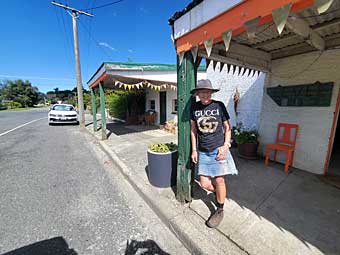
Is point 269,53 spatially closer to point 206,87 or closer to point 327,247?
point 206,87

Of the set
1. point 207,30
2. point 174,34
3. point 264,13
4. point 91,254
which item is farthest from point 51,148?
point 264,13

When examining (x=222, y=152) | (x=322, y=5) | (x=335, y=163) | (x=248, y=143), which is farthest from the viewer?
(x=248, y=143)

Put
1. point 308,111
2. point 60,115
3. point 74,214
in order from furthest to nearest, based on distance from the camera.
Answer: point 60,115 → point 308,111 → point 74,214

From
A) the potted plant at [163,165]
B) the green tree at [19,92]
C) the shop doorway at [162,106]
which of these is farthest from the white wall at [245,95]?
the green tree at [19,92]

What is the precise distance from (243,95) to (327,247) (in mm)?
4113

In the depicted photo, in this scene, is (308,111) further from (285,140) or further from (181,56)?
(181,56)

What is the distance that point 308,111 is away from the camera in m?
3.53

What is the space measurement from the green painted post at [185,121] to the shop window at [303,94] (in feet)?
9.34

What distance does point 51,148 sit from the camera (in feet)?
19.5

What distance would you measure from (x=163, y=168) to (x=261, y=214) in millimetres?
1589

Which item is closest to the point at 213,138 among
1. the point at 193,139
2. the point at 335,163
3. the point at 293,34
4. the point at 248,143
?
the point at 193,139

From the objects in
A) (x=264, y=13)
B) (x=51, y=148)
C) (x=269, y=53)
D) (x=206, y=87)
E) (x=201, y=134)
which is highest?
(x=269, y=53)

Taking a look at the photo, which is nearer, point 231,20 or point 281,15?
point 281,15

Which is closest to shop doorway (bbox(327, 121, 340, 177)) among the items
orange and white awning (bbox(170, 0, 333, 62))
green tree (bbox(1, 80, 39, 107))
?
orange and white awning (bbox(170, 0, 333, 62))
